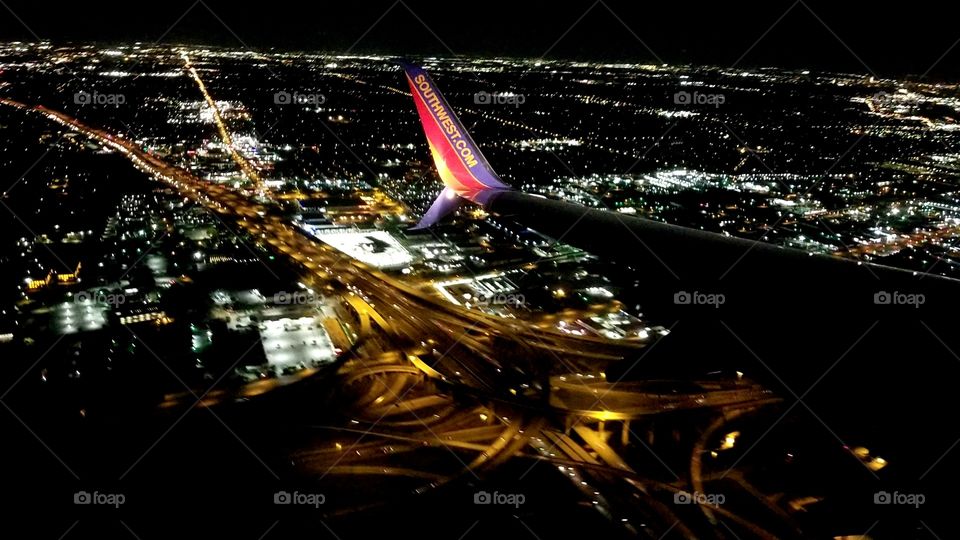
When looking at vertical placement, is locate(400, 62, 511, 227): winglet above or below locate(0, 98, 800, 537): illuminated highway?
above

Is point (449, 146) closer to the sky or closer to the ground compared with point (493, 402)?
closer to the sky

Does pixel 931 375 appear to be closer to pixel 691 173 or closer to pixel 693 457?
pixel 693 457

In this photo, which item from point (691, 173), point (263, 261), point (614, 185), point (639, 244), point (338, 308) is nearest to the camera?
point (639, 244)

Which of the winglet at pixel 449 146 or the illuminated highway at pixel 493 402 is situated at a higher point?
the winglet at pixel 449 146

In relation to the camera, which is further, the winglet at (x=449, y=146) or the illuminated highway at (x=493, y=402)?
the illuminated highway at (x=493, y=402)

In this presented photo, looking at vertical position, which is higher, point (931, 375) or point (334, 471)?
point (931, 375)

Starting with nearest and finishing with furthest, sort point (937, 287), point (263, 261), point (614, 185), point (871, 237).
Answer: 1. point (937, 287)
2. point (263, 261)
3. point (871, 237)
4. point (614, 185)

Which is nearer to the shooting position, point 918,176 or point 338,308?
point 338,308

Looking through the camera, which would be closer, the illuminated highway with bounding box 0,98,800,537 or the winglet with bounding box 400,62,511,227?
the winglet with bounding box 400,62,511,227

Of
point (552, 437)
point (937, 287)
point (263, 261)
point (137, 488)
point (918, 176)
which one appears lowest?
point (137, 488)

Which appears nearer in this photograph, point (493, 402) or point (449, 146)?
point (449, 146)

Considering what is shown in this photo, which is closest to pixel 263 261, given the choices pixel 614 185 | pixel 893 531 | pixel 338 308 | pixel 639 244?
pixel 338 308
